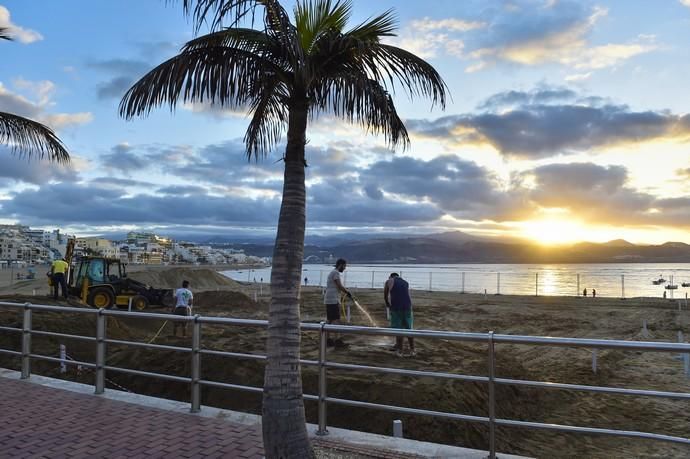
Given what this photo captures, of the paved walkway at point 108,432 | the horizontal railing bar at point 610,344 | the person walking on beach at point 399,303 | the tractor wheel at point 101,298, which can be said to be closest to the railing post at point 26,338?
the paved walkway at point 108,432

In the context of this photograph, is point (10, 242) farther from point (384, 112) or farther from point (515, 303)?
point (384, 112)

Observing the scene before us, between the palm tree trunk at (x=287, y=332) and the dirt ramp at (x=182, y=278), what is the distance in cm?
5580

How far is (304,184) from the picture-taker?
14.1 ft

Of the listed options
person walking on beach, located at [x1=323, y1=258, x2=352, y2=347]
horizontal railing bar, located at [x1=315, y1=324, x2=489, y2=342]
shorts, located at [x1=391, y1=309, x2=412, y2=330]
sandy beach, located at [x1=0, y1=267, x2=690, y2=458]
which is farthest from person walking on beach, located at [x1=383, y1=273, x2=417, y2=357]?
horizontal railing bar, located at [x1=315, y1=324, x2=489, y2=342]

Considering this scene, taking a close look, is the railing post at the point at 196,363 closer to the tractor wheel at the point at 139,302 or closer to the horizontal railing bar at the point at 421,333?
the horizontal railing bar at the point at 421,333

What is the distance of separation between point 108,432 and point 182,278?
60095mm

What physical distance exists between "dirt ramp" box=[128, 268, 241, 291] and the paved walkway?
174 feet

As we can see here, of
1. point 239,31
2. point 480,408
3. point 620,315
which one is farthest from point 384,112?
point 620,315

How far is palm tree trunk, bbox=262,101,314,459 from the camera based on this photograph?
4.16 metres

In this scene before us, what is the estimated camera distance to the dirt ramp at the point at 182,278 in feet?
192

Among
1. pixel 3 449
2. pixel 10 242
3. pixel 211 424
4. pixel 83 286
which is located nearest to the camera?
pixel 3 449

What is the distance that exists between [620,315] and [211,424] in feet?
88.2

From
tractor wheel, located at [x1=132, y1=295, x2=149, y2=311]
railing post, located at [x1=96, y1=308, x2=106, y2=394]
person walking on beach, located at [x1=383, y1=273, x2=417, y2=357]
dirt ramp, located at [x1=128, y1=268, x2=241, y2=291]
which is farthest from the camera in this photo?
dirt ramp, located at [x1=128, y1=268, x2=241, y2=291]

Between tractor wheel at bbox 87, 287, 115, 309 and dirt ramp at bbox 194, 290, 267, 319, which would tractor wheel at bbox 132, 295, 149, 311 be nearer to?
tractor wheel at bbox 87, 287, 115, 309
